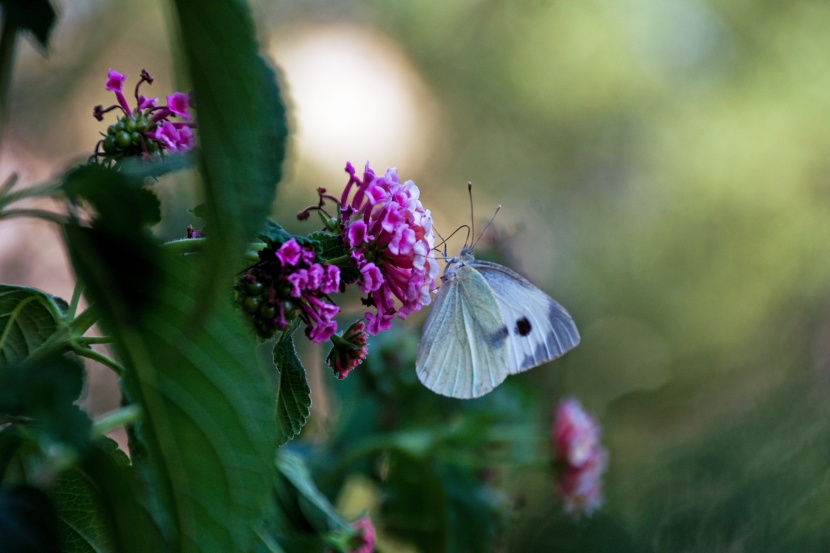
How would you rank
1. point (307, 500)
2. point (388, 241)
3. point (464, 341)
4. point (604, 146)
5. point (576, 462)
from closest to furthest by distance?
point (388, 241) → point (307, 500) → point (464, 341) → point (576, 462) → point (604, 146)

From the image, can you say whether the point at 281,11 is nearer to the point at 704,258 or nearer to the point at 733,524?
the point at 704,258

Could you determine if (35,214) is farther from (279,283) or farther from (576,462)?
(576,462)

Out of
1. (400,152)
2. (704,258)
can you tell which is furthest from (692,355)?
(400,152)

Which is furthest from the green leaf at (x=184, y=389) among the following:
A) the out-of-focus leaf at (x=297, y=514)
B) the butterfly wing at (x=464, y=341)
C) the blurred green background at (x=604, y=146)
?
the blurred green background at (x=604, y=146)

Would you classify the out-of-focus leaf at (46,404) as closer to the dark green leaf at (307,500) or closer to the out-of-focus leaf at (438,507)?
the dark green leaf at (307,500)

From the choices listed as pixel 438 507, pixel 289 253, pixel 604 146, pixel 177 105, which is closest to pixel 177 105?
pixel 177 105

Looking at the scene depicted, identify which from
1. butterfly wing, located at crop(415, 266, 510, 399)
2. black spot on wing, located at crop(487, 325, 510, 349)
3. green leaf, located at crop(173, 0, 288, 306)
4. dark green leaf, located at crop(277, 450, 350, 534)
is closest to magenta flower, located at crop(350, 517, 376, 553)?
dark green leaf, located at crop(277, 450, 350, 534)
